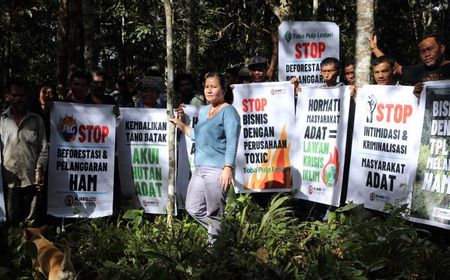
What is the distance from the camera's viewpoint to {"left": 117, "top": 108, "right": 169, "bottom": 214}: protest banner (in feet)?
22.2

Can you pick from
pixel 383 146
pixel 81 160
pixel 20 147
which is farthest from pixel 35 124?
pixel 383 146

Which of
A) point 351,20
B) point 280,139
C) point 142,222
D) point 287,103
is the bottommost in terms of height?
point 142,222

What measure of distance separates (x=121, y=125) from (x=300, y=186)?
222 cm

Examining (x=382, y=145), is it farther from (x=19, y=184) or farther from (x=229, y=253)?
(x=19, y=184)

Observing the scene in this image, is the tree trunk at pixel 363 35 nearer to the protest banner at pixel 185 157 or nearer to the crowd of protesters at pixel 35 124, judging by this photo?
the crowd of protesters at pixel 35 124

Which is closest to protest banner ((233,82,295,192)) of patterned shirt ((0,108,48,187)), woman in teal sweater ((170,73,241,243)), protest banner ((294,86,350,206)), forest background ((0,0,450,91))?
protest banner ((294,86,350,206))

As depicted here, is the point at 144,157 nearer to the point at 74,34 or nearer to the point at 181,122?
the point at 181,122

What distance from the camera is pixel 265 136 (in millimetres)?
6910

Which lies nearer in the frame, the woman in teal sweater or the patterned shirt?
the woman in teal sweater

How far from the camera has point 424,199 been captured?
18.0ft

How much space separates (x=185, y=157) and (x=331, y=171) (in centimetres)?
170

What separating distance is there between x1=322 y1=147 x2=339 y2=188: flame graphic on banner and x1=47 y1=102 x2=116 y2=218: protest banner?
242cm

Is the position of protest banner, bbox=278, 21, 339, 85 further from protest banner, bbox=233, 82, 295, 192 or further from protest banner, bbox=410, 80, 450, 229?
protest banner, bbox=410, 80, 450, 229

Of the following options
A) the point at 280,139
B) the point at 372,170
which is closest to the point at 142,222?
the point at 280,139
